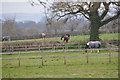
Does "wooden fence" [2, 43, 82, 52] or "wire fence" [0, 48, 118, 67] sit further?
"wooden fence" [2, 43, 82, 52]

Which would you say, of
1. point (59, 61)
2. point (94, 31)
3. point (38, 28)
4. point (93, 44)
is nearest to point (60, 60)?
point (59, 61)

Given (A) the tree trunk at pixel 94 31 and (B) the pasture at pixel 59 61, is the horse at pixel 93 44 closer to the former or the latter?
(A) the tree trunk at pixel 94 31

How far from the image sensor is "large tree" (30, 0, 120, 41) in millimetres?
10875

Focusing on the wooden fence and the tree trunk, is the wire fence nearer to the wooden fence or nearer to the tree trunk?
the wooden fence

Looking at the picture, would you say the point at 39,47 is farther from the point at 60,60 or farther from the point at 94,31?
the point at 94,31

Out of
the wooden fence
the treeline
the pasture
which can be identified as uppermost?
the treeline

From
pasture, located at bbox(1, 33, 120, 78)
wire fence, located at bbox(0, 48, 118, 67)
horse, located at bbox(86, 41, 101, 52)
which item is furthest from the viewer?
horse, located at bbox(86, 41, 101, 52)

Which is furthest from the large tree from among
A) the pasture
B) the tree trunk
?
the pasture

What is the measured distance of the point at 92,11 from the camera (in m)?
11.1

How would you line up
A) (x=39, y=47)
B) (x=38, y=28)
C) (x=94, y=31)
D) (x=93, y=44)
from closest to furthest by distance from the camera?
1. (x=38, y=28)
2. (x=39, y=47)
3. (x=93, y=44)
4. (x=94, y=31)

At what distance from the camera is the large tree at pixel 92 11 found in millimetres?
10875

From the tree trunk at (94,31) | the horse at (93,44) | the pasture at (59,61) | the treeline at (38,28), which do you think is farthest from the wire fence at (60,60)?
the tree trunk at (94,31)

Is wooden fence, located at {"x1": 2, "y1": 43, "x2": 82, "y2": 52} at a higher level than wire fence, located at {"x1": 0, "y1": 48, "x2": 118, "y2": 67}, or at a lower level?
higher

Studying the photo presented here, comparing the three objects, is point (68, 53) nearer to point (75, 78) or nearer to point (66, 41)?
point (66, 41)
